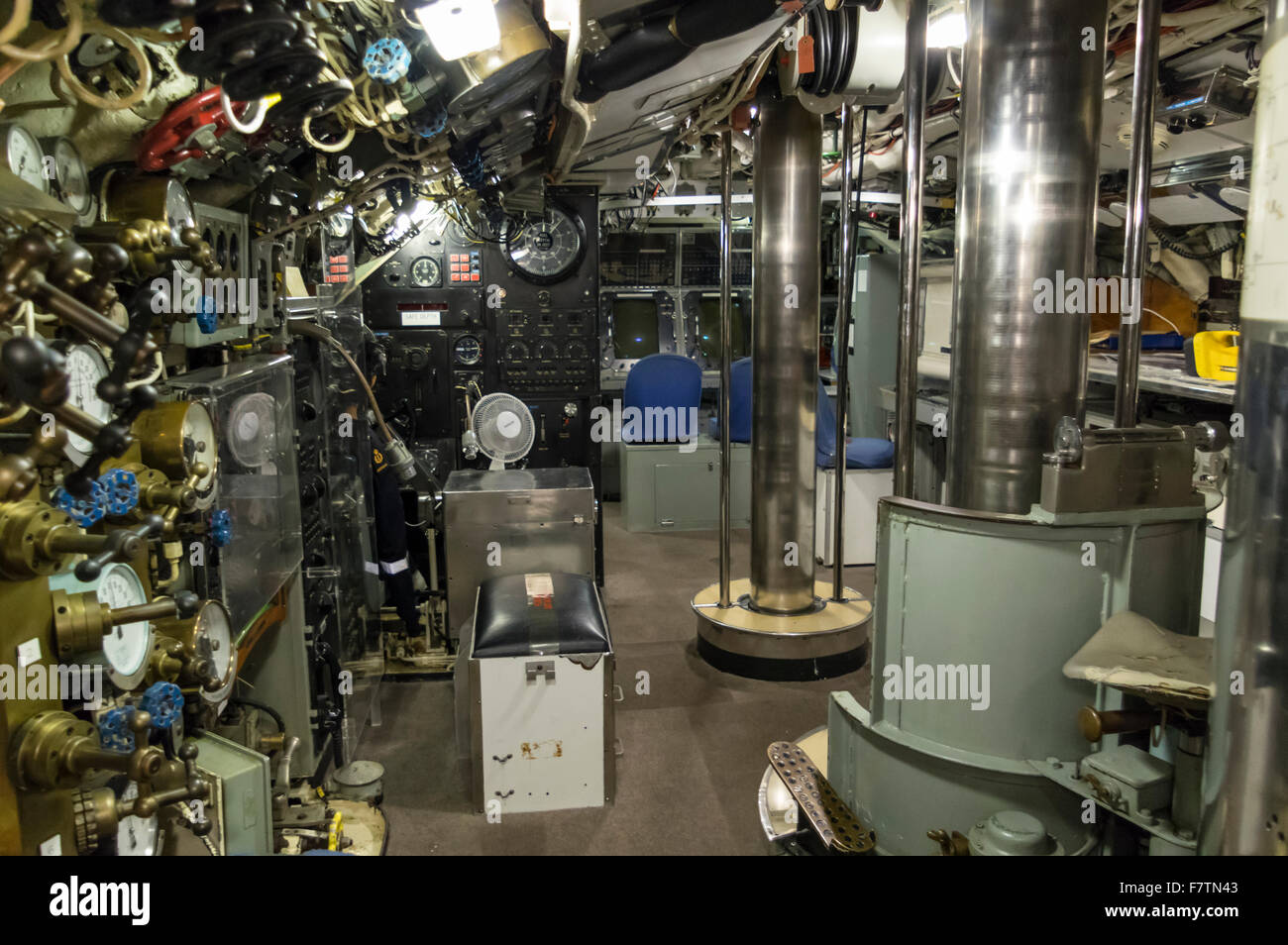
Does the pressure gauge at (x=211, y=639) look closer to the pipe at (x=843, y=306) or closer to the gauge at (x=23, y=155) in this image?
the gauge at (x=23, y=155)

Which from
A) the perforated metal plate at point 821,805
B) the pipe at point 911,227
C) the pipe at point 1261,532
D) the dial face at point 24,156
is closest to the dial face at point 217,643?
the dial face at point 24,156

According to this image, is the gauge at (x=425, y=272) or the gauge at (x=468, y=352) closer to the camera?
the gauge at (x=425, y=272)

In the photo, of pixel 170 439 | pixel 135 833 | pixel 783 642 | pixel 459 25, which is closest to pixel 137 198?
pixel 170 439

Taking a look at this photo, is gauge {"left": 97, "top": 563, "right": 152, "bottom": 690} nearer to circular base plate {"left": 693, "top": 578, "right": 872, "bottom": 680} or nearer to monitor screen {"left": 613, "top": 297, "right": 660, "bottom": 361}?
circular base plate {"left": 693, "top": 578, "right": 872, "bottom": 680}

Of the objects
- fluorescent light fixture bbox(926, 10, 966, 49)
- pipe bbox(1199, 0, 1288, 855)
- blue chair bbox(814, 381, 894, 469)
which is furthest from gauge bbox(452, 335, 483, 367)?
pipe bbox(1199, 0, 1288, 855)

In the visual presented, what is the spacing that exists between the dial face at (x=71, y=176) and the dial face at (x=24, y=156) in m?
0.07

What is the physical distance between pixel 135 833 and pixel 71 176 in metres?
1.29

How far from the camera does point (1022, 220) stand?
2209 millimetres

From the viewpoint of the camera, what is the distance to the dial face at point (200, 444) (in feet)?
6.82

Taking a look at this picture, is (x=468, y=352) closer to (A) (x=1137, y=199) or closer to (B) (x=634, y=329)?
(B) (x=634, y=329)

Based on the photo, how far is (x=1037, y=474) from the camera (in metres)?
2.31

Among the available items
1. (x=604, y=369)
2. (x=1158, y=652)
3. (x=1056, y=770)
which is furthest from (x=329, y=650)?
(x=604, y=369)

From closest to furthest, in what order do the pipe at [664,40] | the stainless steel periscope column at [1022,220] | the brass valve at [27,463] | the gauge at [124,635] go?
the brass valve at [27,463] < the gauge at [124,635] < the stainless steel periscope column at [1022,220] < the pipe at [664,40]
